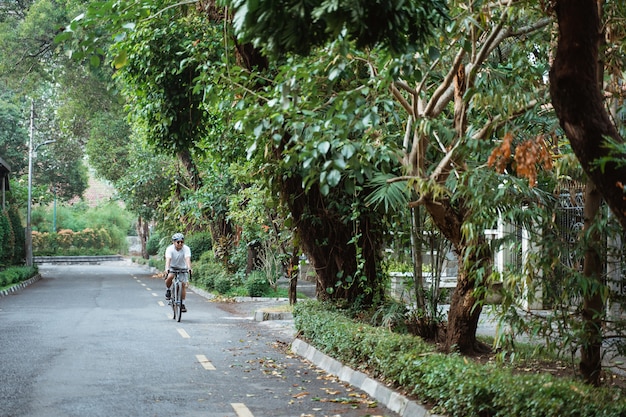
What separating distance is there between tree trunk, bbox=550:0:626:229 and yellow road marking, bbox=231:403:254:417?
436 cm

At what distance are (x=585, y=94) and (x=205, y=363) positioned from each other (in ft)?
25.2

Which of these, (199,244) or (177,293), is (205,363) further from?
(199,244)

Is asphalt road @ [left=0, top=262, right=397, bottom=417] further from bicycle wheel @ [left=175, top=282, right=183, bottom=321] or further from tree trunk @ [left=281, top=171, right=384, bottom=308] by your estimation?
tree trunk @ [left=281, top=171, right=384, bottom=308]

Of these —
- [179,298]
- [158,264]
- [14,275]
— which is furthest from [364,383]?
[158,264]

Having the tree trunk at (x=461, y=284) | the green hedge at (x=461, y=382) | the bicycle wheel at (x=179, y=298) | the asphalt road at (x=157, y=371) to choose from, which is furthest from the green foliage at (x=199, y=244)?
the tree trunk at (x=461, y=284)

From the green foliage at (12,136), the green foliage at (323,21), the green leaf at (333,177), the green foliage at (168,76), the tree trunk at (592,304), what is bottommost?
the tree trunk at (592,304)

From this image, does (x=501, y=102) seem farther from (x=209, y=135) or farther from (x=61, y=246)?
(x=61, y=246)

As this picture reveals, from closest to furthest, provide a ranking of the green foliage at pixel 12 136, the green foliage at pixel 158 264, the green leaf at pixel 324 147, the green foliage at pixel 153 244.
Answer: the green leaf at pixel 324 147
the green foliage at pixel 158 264
the green foliage at pixel 12 136
the green foliage at pixel 153 244

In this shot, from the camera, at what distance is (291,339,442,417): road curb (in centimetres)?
815

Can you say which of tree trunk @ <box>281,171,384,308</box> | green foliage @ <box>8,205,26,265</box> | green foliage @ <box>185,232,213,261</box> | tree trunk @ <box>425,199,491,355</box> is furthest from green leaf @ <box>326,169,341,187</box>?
green foliage @ <box>8,205,26,265</box>

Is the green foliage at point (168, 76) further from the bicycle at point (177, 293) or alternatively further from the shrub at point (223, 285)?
the shrub at point (223, 285)

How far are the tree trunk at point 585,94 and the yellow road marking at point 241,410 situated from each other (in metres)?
4.36

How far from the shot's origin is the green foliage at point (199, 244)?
36.6 meters

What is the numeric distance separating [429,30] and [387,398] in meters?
4.58
